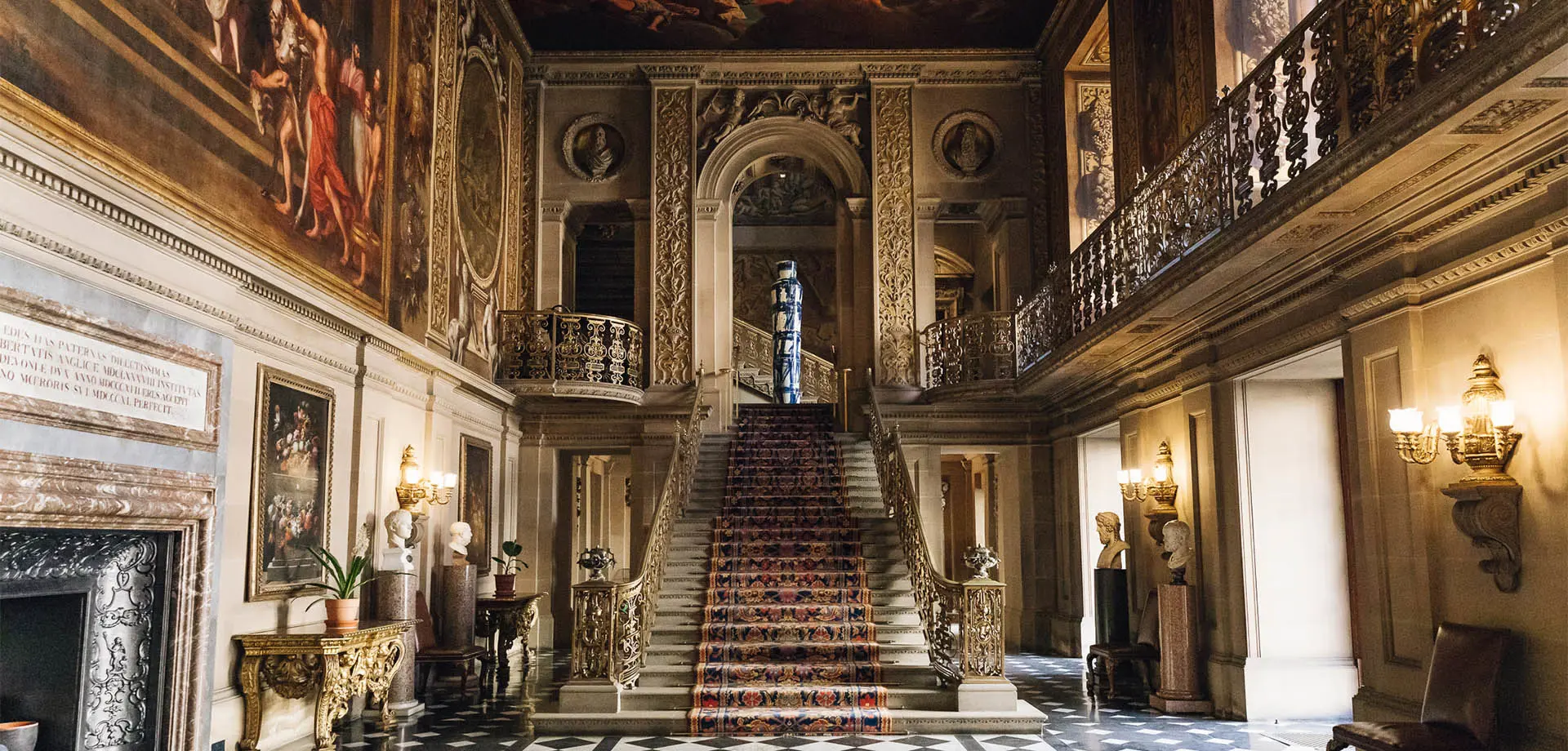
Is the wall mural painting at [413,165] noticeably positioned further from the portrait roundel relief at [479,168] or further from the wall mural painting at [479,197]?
the portrait roundel relief at [479,168]

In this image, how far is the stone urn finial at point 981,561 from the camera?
9.48m

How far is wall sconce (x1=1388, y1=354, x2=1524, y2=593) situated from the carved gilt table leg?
727cm

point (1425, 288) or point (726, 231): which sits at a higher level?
point (726, 231)

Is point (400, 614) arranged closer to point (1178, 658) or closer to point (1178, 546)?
point (1178, 658)

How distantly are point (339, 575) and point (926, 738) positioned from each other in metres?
4.37

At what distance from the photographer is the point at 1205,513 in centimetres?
968

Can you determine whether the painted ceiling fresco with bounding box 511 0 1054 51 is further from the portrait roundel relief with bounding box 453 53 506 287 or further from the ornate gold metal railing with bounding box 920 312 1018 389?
the ornate gold metal railing with bounding box 920 312 1018 389

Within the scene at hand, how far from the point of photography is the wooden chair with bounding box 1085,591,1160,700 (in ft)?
32.4

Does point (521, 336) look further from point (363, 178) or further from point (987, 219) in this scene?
point (987, 219)

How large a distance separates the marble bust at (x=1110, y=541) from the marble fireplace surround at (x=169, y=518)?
7.98 meters

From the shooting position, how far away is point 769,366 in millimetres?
18391

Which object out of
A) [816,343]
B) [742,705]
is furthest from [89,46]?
[816,343]

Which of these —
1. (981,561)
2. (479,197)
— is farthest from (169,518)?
(479,197)

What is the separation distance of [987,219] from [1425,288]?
376 inches
